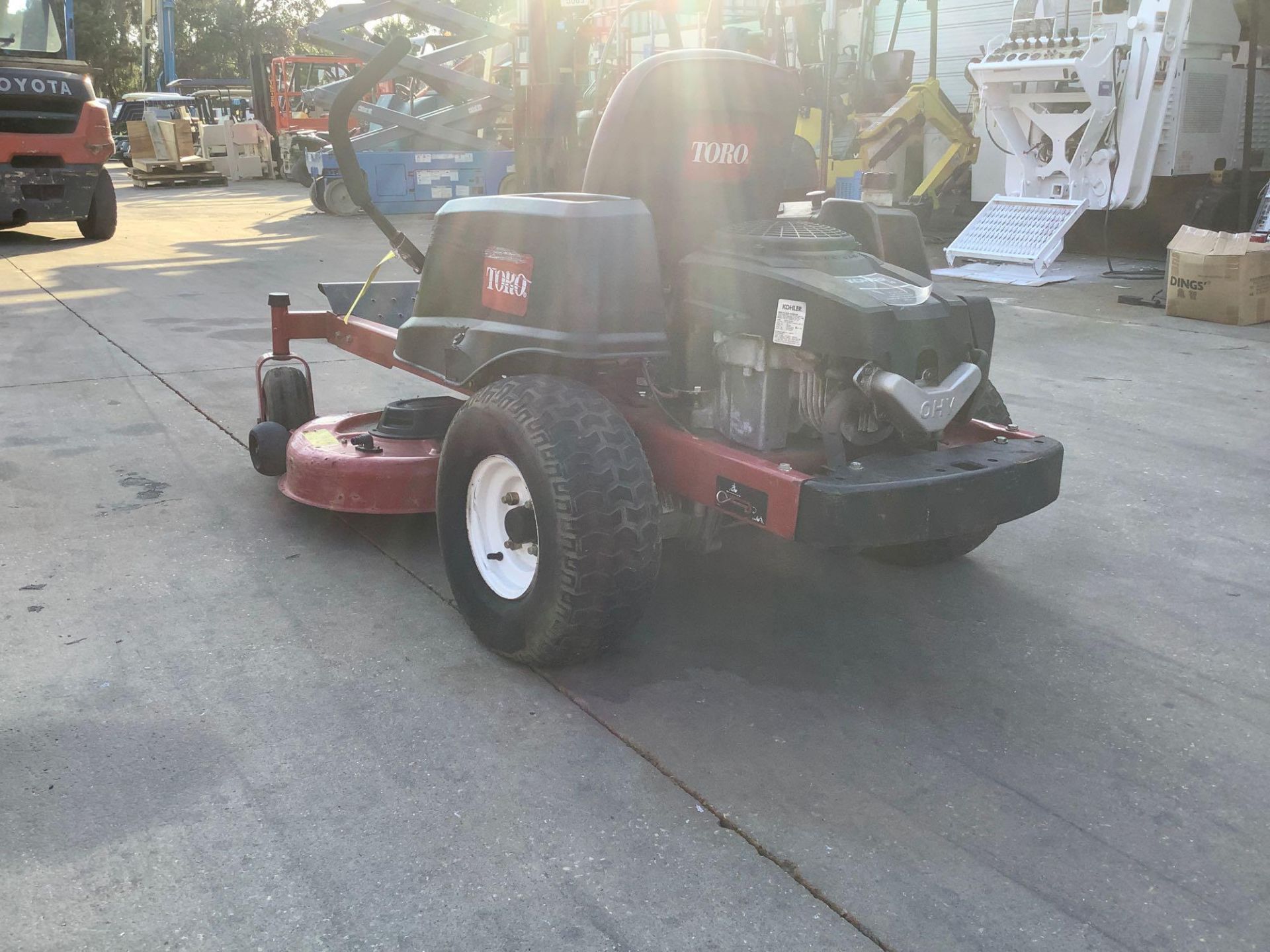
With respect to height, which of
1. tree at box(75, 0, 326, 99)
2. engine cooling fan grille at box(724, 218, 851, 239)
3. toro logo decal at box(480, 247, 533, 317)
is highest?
tree at box(75, 0, 326, 99)

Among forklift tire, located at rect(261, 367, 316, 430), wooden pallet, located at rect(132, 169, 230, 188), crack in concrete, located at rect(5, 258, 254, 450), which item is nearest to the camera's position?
forklift tire, located at rect(261, 367, 316, 430)

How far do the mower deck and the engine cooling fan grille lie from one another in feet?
1.87

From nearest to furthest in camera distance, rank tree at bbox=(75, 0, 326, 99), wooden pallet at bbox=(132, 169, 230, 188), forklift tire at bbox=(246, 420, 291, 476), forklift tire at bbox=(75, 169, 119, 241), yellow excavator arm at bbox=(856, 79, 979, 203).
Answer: forklift tire at bbox=(246, 420, 291, 476) → yellow excavator arm at bbox=(856, 79, 979, 203) → forklift tire at bbox=(75, 169, 119, 241) → wooden pallet at bbox=(132, 169, 230, 188) → tree at bbox=(75, 0, 326, 99)

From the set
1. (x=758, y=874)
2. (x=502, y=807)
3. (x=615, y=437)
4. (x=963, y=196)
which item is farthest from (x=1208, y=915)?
(x=963, y=196)

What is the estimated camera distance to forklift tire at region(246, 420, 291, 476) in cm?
466

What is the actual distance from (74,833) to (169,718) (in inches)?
19.3

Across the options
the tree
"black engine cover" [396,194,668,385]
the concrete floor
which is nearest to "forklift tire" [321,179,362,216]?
the concrete floor

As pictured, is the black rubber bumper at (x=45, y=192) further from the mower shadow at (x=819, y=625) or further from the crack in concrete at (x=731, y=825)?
the crack in concrete at (x=731, y=825)

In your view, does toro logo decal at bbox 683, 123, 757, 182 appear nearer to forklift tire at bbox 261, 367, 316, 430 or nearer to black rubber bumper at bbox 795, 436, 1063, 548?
black rubber bumper at bbox 795, 436, 1063, 548

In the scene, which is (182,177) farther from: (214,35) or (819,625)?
(214,35)

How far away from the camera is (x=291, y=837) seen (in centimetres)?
251

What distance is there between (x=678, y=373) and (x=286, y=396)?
2.09 m

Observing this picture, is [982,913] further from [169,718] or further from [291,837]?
[169,718]

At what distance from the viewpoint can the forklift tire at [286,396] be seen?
4910 mm
